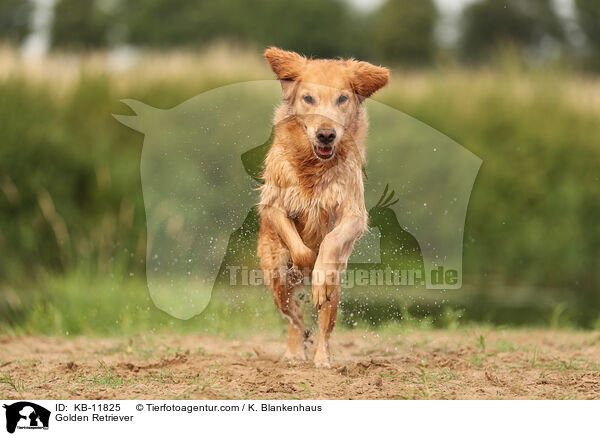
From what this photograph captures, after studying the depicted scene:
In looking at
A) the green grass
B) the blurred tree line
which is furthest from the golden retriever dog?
the blurred tree line

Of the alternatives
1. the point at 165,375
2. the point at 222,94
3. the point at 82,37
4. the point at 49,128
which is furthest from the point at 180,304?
the point at 82,37

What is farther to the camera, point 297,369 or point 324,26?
point 324,26

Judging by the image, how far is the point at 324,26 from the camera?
28.4m

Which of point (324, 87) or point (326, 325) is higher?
point (324, 87)

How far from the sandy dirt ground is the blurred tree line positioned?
19.2 m

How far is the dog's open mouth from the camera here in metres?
4.02

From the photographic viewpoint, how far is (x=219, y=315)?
7.76m

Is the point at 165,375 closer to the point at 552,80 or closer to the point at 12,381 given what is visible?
the point at 12,381

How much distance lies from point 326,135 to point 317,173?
386mm
